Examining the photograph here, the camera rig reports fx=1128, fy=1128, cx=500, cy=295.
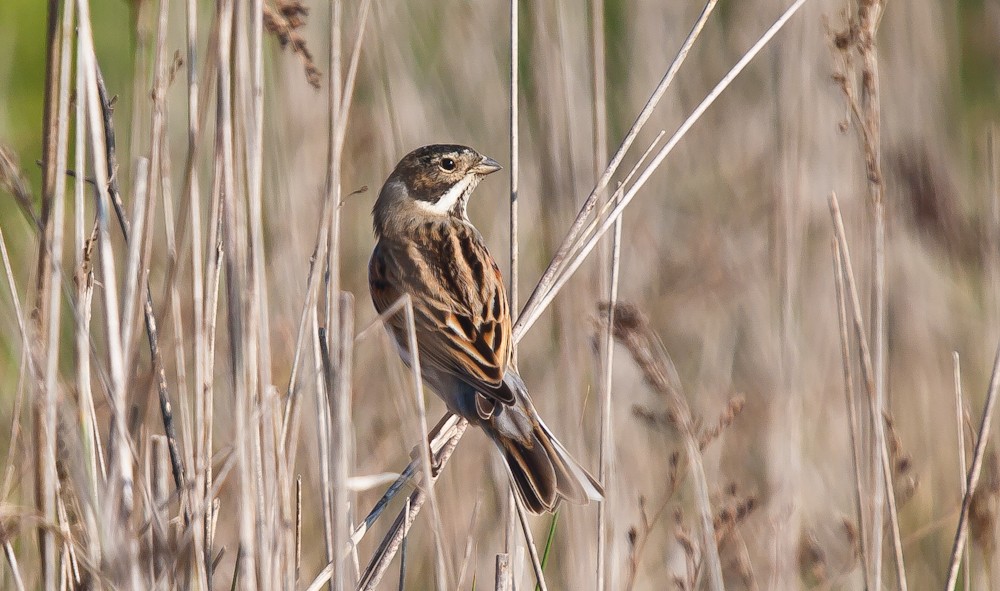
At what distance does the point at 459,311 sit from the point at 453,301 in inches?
2.7

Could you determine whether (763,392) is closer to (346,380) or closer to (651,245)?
(651,245)

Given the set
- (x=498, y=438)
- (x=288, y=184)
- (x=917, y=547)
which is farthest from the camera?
(x=917, y=547)

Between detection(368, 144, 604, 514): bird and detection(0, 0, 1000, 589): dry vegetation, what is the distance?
132 mm

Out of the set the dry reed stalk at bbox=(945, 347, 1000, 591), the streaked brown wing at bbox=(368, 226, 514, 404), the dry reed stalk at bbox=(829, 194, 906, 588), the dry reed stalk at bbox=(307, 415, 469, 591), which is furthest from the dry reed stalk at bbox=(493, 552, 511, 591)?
the dry reed stalk at bbox=(945, 347, 1000, 591)

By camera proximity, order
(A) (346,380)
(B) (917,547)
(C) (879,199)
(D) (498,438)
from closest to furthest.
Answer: (A) (346,380) < (C) (879,199) < (D) (498,438) < (B) (917,547)

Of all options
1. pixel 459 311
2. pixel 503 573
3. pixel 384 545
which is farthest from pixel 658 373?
pixel 459 311

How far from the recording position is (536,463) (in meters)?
3.16

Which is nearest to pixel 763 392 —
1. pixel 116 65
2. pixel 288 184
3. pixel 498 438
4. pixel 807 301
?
pixel 807 301

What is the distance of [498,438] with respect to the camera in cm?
327

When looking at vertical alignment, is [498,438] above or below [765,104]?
below

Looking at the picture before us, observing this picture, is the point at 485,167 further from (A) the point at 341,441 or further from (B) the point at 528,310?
(A) the point at 341,441

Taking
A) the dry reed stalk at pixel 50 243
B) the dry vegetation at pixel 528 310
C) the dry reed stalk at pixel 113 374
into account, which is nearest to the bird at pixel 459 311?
the dry vegetation at pixel 528 310

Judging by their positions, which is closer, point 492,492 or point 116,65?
point 492,492

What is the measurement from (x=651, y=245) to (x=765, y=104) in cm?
96
